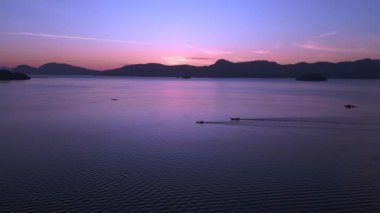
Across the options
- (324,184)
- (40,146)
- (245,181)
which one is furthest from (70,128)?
(324,184)

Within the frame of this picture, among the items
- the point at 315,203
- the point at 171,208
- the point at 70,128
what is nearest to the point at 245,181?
the point at 315,203

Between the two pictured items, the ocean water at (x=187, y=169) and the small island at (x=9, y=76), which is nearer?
the ocean water at (x=187, y=169)

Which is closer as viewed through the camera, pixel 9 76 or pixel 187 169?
pixel 187 169

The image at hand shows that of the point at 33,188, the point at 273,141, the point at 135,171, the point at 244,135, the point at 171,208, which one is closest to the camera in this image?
the point at 171,208

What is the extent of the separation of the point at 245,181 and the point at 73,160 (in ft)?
20.5

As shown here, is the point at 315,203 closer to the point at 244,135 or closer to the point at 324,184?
the point at 324,184

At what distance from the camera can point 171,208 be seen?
27.3ft

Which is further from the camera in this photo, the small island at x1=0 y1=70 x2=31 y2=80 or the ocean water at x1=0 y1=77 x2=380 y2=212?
the small island at x1=0 y1=70 x2=31 y2=80

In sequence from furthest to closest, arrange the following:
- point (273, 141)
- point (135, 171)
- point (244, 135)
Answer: point (244, 135)
point (273, 141)
point (135, 171)

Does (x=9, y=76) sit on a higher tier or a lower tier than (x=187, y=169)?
lower

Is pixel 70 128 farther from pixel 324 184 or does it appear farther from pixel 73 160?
pixel 324 184

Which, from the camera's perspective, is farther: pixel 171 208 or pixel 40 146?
pixel 40 146

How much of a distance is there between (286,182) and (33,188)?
283 inches

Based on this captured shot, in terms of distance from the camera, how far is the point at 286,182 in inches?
408
